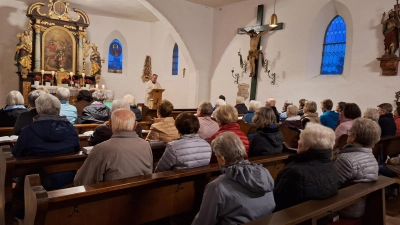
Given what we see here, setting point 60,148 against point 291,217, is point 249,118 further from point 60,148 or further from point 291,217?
point 291,217

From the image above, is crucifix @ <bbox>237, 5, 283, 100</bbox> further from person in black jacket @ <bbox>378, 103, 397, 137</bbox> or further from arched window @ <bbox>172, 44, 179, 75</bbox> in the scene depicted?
person in black jacket @ <bbox>378, 103, 397, 137</bbox>

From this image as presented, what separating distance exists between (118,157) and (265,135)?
165cm

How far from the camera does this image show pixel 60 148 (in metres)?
2.97

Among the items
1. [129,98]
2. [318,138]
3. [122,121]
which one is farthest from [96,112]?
[318,138]

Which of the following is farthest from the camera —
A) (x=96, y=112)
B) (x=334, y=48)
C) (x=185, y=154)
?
(x=334, y=48)

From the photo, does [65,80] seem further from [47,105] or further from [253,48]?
[47,105]

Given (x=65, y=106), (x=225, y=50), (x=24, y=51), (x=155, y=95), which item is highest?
(x=225, y=50)

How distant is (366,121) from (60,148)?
2672mm

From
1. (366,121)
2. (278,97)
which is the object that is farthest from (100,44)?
(366,121)

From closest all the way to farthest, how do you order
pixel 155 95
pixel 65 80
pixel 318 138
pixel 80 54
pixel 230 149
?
1. pixel 230 149
2. pixel 318 138
3. pixel 155 95
4. pixel 65 80
5. pixel 80 54

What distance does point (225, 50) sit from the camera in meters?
11.1

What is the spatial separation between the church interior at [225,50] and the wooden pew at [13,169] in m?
2.10

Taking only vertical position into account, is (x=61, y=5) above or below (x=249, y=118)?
above

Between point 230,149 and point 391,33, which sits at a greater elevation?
point 391,33
